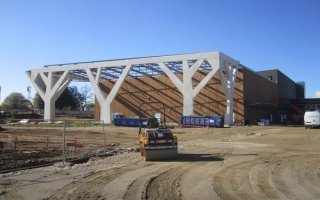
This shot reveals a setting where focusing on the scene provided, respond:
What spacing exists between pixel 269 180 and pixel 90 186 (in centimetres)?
526

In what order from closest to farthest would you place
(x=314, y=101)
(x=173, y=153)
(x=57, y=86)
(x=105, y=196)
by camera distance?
(x=105, y=196)
(x=173, y=153)
(x=57, y=86)
(x=314, y=101)

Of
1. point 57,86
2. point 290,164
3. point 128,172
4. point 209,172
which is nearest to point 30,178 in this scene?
point 128,172

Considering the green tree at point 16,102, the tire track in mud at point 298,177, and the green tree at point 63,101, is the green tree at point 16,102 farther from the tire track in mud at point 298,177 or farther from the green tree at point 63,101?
the tire track in mud at point 298,177

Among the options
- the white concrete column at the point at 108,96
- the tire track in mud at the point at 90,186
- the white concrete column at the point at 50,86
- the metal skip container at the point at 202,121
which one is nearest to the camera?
the tire track in mud at the point at 90,186

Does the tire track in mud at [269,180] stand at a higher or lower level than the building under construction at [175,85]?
lower

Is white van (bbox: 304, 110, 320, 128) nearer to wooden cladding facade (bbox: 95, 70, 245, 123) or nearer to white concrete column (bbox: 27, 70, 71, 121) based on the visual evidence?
wooden cladding facade (bbox: 95, 70, 245, 123)

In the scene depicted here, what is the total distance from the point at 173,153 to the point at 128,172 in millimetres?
3927

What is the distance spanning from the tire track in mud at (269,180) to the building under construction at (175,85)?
3852 centimetres

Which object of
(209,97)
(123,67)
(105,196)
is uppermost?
(123,67)

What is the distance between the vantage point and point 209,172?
42.8ft

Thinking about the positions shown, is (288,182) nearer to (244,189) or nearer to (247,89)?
(244,189)

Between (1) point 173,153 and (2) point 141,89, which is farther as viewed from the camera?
(2) point 141,89

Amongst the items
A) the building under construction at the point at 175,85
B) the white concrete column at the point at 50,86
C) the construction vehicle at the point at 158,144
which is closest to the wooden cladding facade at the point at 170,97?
the building under construction at the point at 175,85

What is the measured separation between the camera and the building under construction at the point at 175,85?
55062 mm
